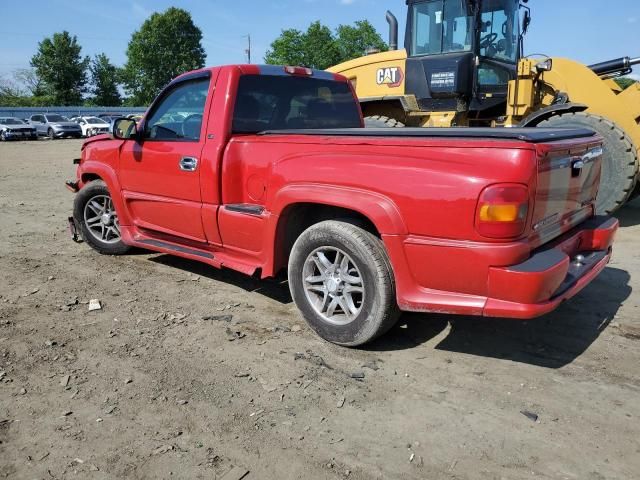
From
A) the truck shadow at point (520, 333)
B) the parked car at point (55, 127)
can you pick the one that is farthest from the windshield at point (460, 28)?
the parked car at point (55, 127)

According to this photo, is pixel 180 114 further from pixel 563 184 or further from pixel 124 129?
pixel 563 184

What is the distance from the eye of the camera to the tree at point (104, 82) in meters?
63.1

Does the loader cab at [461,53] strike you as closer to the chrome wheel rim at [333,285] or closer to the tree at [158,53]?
the chrome wheel rim at [333,285]

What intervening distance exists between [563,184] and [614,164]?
389cm

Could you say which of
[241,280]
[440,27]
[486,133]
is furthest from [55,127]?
[486,133]

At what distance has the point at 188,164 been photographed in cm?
434

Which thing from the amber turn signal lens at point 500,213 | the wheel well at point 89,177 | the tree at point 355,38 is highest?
the tree at point 355,38

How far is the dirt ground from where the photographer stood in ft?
8.08

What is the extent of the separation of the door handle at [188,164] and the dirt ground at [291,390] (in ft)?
3.60

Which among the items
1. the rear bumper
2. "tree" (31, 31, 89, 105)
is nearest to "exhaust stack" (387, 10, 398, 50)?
the rear bumper

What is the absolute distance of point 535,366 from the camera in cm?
332

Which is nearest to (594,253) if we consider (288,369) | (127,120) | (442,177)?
(442,177)

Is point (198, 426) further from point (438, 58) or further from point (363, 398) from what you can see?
point (438, 58)

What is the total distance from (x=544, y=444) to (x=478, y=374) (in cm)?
72
